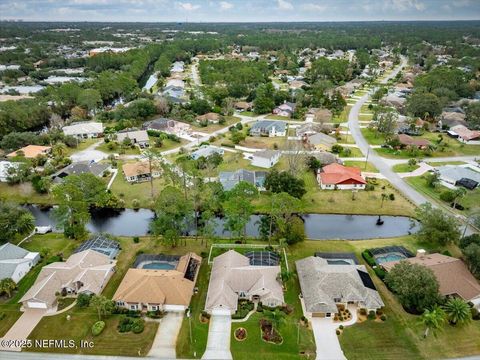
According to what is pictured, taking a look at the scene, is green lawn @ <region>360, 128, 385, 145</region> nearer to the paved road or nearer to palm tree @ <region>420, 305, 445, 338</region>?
the paved road

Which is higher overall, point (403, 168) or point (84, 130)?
point (84, 130)

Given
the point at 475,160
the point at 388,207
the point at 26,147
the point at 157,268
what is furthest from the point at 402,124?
the point at 26,147

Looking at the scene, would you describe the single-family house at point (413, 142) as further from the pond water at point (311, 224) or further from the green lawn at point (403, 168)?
the pond water at point (311, 224)

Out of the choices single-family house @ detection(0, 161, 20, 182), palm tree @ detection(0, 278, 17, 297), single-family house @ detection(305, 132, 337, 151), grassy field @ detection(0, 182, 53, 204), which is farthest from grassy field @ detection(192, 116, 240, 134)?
palm tree @ detection(0, 278, 17, 297)

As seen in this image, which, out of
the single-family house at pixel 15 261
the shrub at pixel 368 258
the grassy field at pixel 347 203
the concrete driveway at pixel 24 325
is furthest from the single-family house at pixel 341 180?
the concrete driveway at pixel 24 325

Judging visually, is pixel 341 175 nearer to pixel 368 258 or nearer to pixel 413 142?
pixel 368 258

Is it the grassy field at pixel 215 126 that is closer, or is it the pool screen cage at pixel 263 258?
the pool screen cage at pixel 263 258

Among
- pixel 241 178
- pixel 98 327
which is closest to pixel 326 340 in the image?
pixel 98 327
